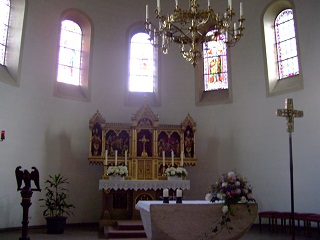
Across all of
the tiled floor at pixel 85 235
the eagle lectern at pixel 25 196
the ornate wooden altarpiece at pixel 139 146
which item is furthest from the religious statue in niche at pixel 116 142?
the eagle lectern at pixel 25 196

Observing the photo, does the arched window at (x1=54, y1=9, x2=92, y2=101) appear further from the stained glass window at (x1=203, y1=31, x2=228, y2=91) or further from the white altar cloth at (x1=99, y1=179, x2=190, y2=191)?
the stained glass window at (x1=203, y1=31, x2=228, y2=91)

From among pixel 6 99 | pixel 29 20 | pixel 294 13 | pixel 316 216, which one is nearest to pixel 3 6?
pixel 29 20

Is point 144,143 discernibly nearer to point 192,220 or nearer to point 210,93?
point 210,93

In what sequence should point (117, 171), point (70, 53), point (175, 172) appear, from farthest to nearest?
1. point (70, 53)
2. point (175, 172)
3. point (117, 171)

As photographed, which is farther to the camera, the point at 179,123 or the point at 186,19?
the point at 179,123

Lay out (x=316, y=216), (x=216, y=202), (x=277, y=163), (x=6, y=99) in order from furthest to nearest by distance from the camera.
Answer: (x=277, y=163), (x=6, y=99), (x=316, y=216), (x=216, y=202)

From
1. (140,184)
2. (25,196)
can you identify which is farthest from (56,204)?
(25,196)

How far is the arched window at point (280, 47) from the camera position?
11.4 metres

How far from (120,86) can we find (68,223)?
491 centimetres

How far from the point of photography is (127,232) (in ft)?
28.8

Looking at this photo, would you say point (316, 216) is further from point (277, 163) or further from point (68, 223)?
point (68, 223)

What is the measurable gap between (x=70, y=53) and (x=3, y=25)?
2.38 meters

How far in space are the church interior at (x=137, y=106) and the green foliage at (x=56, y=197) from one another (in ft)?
0.76

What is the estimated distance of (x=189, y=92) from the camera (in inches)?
512
